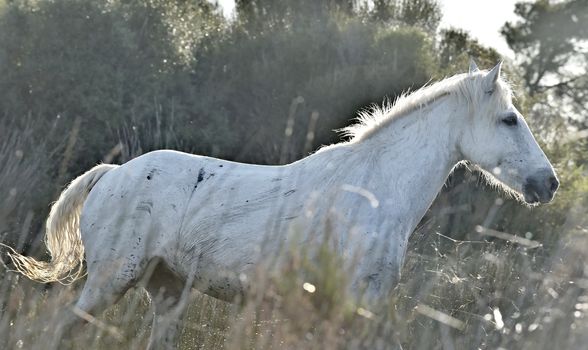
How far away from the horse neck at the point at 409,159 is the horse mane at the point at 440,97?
0.11 feet

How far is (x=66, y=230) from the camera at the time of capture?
5.95m

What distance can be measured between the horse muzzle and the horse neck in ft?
1.53

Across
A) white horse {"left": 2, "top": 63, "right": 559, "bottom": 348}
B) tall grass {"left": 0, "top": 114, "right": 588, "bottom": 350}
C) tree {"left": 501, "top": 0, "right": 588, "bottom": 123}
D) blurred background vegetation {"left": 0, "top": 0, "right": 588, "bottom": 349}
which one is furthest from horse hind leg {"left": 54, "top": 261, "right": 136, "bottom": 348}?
tree {"left": 501, "top": 0, "right": 588, "bottom": 123}

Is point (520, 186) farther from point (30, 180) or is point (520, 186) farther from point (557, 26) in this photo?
point (557, 26)

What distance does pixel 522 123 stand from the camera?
5242 millimetres

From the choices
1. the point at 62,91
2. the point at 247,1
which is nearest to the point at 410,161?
the point at 62,91

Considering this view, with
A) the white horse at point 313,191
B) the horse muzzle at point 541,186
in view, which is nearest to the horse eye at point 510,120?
the white horse at point 313,191

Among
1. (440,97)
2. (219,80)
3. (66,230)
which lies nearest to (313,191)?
(440,97)

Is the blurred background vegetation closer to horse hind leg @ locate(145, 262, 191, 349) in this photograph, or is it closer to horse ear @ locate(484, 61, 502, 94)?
horse hind leg @ locate(145, 262, 191, 349)

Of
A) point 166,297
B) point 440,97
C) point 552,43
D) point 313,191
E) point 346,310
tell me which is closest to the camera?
point 346,310

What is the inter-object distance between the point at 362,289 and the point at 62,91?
1044cm

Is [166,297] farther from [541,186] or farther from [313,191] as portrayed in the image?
[541,186]

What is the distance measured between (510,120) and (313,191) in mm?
1249

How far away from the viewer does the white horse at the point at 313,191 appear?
16.5 ft
